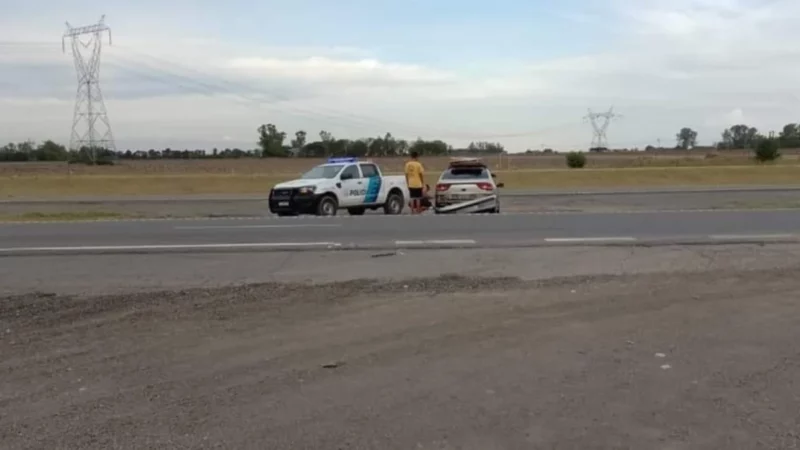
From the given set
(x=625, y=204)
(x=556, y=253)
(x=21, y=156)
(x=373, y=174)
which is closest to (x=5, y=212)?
(x=373, y=174)

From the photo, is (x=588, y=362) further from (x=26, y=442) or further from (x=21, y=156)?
(x=21, y=156)

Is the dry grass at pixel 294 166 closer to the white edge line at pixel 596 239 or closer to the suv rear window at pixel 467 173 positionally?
the suv rear window at pixel 467 173

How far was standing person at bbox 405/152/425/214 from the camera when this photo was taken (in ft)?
79.8

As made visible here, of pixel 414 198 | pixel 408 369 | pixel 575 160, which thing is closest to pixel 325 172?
pixel 414 198

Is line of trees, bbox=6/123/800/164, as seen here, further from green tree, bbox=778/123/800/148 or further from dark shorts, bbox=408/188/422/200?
dark shorts, bbox=408/188/422/200

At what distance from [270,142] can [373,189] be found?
100m

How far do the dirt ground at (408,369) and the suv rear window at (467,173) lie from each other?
1426cm

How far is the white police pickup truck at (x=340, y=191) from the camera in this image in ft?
81.9

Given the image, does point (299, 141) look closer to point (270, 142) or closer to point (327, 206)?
point (270, 142)

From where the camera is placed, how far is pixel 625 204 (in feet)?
102

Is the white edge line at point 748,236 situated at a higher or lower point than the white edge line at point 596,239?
higher

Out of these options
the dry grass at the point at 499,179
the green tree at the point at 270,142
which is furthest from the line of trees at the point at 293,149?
the dry grass at the point at 499,179

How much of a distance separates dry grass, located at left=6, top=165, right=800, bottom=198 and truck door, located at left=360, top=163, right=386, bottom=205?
1928 cm

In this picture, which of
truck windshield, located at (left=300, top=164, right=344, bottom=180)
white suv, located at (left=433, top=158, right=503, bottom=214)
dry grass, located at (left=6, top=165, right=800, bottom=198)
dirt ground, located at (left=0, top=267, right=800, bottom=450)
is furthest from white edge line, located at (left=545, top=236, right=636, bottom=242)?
dry grass, located at (left=6, top=165, right=800, bottom=198)
